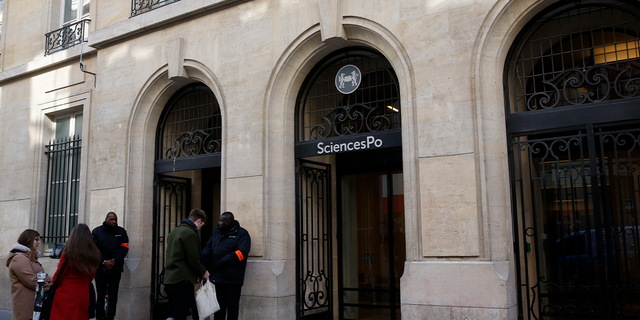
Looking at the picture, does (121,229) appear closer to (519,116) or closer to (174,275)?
(174,275)

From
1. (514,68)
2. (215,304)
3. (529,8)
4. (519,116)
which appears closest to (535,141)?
(519,116)

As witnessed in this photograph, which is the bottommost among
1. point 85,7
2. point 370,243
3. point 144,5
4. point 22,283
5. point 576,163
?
point 22,283

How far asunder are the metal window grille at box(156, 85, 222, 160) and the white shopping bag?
3567 millimetres

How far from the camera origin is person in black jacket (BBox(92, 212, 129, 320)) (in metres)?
8.76

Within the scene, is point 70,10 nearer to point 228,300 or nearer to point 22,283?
point 22,283

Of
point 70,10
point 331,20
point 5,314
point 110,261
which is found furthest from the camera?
point 70,10

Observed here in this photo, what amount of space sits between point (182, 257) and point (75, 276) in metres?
1.67

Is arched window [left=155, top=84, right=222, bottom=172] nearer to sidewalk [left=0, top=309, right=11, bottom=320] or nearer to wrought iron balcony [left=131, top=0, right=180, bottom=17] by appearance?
wrought iron balcony [left=131, top=0, right=180, bottom=17]

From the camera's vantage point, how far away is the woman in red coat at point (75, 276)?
5.44 m

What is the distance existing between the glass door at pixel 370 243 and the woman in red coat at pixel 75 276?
4.59 m

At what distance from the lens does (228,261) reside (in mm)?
7277

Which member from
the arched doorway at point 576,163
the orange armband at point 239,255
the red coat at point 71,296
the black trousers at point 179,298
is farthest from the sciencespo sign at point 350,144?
the red coat at point 71,296

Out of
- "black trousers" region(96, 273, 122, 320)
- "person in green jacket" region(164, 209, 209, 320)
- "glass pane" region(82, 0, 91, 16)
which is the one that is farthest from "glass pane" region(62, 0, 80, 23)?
"person in green jacket" region(164, 209, 209, 320)

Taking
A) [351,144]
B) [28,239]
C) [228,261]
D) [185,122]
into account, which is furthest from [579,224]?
[185,122]
